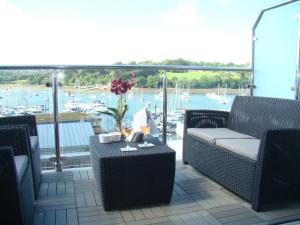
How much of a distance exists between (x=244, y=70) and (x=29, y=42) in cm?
524

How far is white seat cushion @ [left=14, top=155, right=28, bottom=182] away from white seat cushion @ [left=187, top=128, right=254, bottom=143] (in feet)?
5.72

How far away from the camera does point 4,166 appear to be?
5.88 feet

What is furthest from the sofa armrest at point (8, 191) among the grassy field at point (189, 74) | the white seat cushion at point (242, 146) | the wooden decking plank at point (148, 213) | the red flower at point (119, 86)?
the grassy field at point (189, 74)

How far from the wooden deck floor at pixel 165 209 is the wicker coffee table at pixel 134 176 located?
0.08 metres

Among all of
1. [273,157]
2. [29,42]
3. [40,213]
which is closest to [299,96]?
[273,157]

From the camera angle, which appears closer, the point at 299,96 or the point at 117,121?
the point at 117,121

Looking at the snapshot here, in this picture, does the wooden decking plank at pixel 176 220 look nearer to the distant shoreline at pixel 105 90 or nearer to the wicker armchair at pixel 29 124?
the wicker armchair at pixel 29 124

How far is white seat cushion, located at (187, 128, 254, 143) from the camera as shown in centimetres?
312

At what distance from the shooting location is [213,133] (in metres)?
3.27

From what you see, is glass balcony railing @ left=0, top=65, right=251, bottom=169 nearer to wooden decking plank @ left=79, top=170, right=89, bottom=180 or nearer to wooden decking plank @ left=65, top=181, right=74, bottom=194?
wooden decking plank @ left=79, top=170, right=89, bottom=180

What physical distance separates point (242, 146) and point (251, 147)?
0.26 feet

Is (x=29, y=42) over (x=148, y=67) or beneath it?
over

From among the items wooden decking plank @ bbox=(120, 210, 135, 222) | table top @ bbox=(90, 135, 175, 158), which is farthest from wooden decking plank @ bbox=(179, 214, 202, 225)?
table top @ bbox=(90, 135, 175, 158)

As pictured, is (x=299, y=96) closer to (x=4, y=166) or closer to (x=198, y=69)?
(x=198, y=69)
